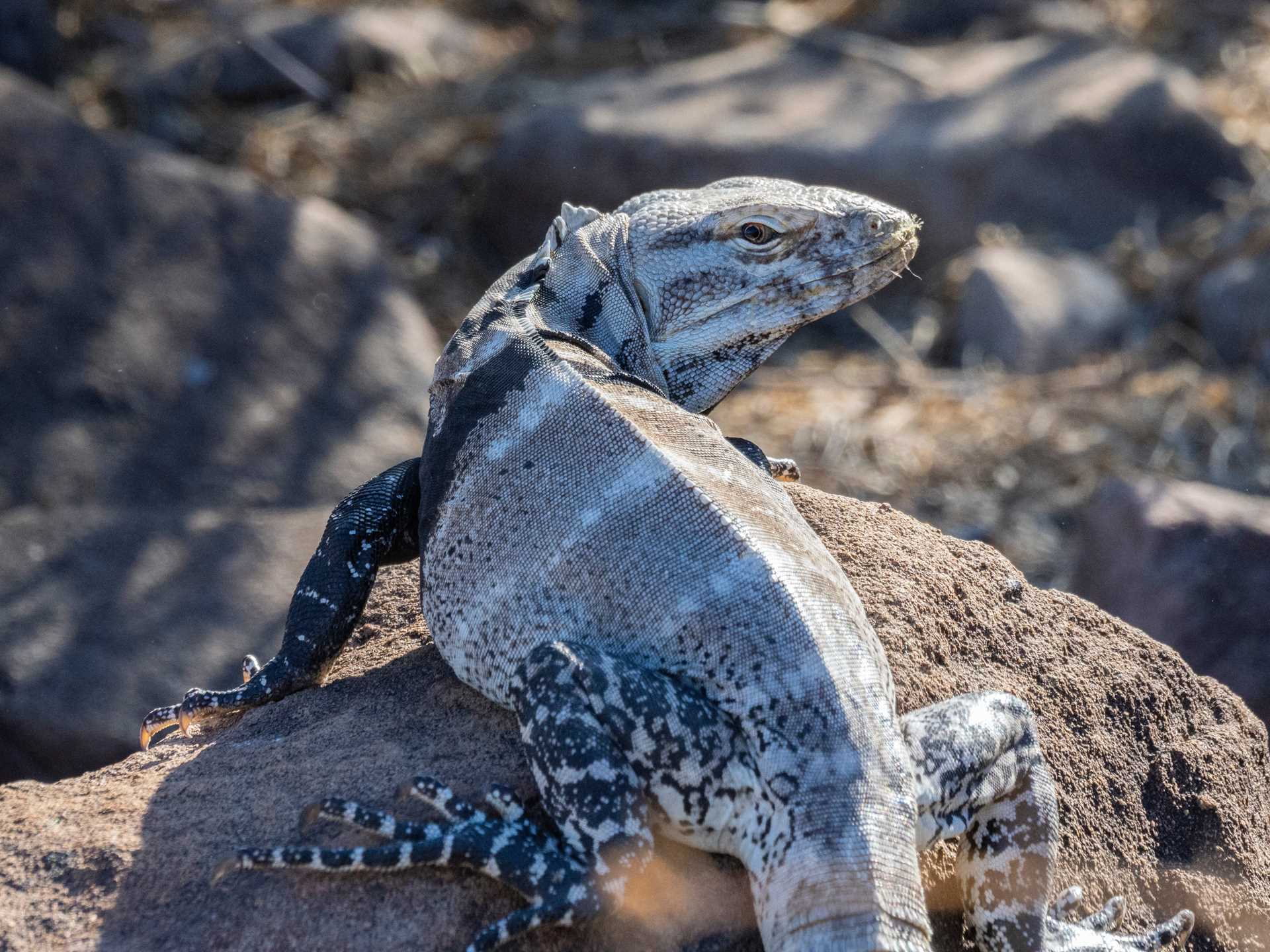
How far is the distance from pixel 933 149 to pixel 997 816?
9762 millimetres

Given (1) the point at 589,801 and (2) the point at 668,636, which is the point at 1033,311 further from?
(1) the point at 589,801

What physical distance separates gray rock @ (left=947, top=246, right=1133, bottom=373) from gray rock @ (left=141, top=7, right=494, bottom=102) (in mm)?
7208

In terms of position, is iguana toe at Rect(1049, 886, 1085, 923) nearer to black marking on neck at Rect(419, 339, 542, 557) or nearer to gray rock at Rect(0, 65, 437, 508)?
black marking on neck at Rect(419, 339, 542, 557)

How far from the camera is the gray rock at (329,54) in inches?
586

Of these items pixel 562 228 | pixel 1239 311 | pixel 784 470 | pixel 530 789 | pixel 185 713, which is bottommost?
pixel 1239 311

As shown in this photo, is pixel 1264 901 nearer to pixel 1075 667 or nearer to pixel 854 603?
pixel 1075 667

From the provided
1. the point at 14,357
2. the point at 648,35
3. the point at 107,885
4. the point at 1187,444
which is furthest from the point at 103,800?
the point at 648,35

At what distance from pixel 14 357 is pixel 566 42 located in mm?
9048

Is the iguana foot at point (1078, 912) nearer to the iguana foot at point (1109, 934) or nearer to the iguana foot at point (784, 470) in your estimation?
the iguana foot at point (1109, 934)

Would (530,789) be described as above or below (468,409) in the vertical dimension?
below

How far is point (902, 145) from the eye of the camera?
1300 centimetres

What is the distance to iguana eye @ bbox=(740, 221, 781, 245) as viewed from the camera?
5.25 m

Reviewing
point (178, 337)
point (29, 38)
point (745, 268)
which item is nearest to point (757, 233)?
point (745, 268)

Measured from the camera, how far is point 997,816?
14.2ft
